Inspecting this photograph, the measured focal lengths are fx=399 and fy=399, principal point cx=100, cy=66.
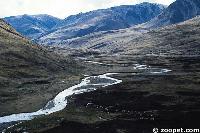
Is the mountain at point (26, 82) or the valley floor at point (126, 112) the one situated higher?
the mountain at point (26, 82)

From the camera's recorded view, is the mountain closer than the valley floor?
No

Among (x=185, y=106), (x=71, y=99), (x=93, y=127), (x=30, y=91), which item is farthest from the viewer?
(x=30, y=91)

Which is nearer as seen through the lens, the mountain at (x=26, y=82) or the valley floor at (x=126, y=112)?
the valley floor at (x=126, y=112)

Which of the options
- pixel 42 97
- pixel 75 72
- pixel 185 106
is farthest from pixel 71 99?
pixel 75 72

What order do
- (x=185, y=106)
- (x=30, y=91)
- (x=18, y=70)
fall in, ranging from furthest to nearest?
(x=18, y=70) < (x=30, y=91) < (x=185, y=106)

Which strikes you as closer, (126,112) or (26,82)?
(126,112)

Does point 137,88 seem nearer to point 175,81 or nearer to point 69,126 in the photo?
point 175,81

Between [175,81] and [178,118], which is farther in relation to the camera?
[175,81]

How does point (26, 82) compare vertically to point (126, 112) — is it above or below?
above

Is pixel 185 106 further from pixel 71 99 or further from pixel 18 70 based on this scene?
pixel 18 70

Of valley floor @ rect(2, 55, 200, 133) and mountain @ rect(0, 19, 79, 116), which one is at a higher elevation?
mountain @ rect(0, 19, 79, 116)
